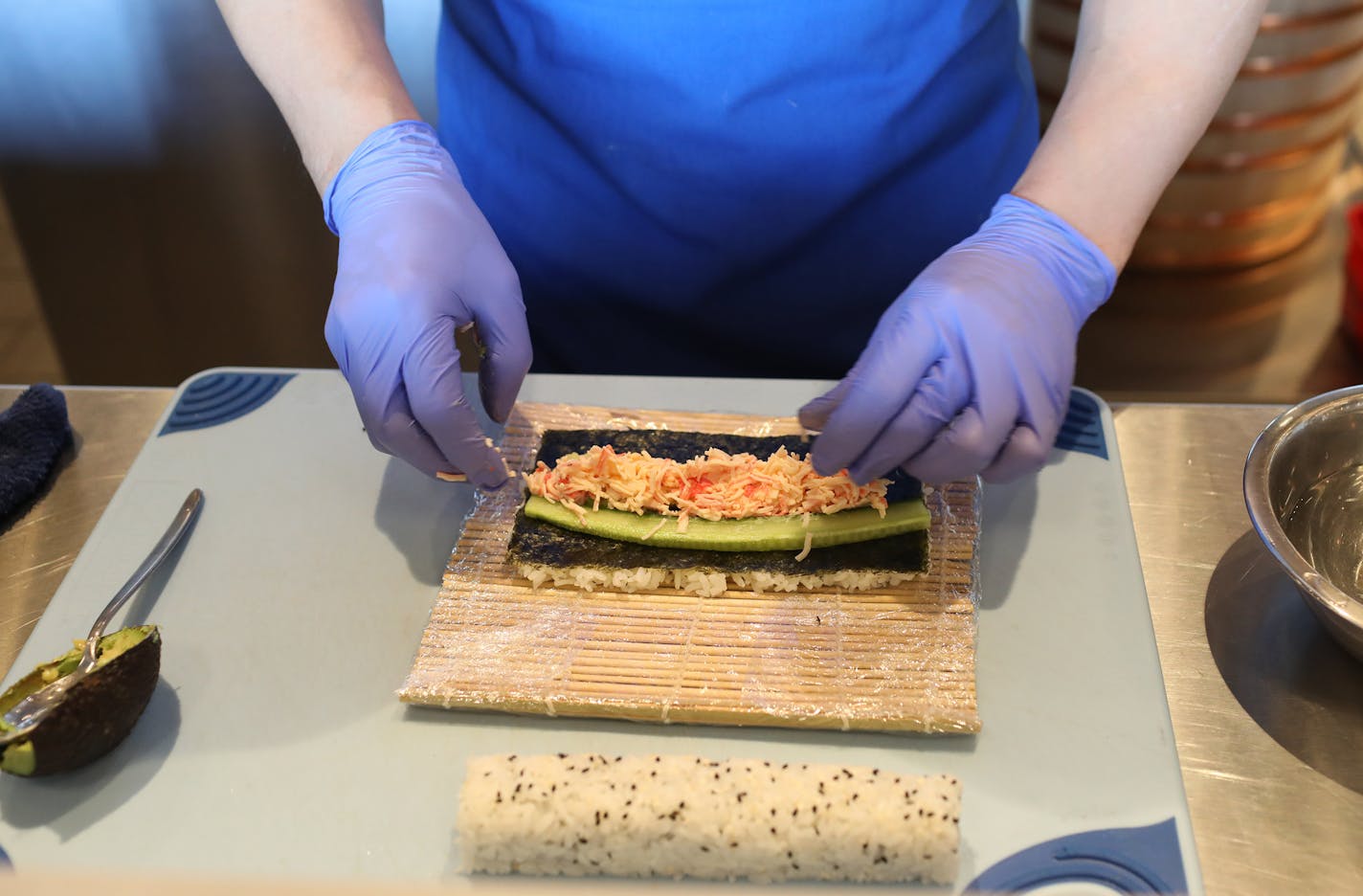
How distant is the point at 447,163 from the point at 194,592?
2.89 feet

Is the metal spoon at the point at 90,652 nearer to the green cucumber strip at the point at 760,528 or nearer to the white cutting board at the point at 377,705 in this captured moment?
the white cutting board at the point at 377,705

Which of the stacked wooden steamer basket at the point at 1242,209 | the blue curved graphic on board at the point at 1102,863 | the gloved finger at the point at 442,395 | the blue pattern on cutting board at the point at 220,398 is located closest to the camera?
the blue curved graphic on board at the point at 1102,863

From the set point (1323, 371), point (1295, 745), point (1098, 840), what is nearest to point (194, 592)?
point (1098, 840)

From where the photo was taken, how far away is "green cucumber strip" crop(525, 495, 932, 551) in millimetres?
1784

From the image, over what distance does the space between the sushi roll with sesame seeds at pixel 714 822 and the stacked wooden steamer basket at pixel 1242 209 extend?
2.83 metres

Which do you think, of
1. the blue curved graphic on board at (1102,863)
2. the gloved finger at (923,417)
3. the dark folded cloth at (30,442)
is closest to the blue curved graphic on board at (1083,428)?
the gloved finger at (923,417)

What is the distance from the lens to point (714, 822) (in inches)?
54.6

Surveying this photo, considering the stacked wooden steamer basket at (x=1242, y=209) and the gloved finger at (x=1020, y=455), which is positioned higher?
the gloved finger at (x=1020, y=455)

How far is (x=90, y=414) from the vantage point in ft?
7.40

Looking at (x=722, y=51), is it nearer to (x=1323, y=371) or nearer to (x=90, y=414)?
(x=90, y=414)

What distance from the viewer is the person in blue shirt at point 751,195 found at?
1681 millimetres

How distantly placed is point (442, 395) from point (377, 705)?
0.49m

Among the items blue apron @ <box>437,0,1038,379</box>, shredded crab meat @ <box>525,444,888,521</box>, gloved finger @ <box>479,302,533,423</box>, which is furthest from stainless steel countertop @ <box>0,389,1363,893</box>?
gloved finger @ <box>479,302,533,423</box>

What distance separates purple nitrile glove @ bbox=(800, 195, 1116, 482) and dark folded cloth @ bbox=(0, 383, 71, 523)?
1502mm
